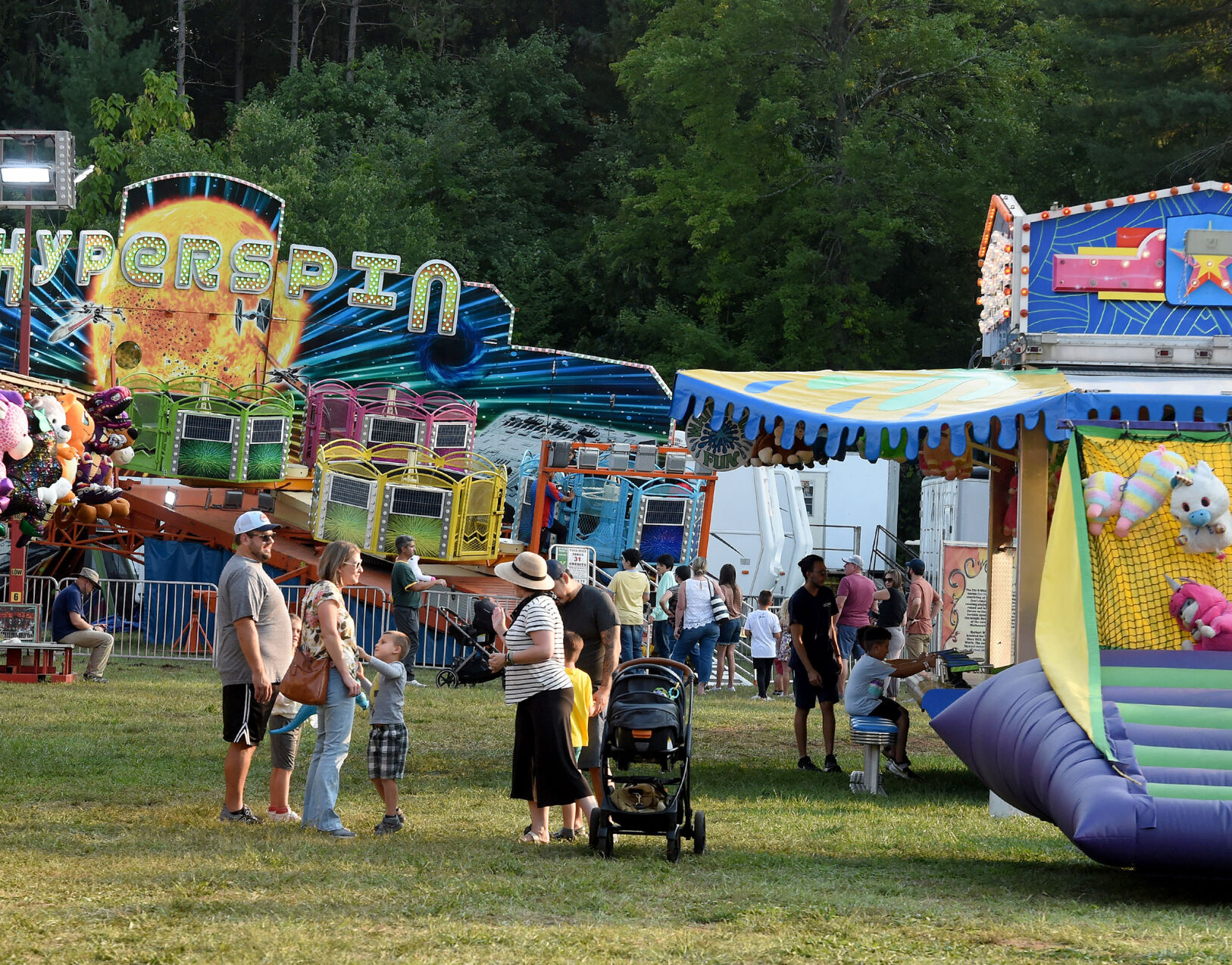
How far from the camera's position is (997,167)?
32.9 meters

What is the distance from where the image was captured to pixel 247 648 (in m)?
8.05

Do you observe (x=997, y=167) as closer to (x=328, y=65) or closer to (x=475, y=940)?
(x=328, y=65)

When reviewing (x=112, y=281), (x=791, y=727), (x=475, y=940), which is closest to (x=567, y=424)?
(x=112, y=281)

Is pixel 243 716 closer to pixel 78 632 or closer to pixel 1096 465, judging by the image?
pixel 1096 465

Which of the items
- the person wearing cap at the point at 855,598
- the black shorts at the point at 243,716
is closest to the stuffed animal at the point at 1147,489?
the black shorts at the point at 243,716

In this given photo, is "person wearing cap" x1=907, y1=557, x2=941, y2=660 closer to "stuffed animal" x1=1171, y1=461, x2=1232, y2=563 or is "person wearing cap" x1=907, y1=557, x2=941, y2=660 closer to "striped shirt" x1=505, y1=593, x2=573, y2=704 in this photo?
"stuffed animal" x1=1171, y1=461, x2=1232, y2=563

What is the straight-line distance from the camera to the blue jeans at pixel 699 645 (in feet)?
55.1

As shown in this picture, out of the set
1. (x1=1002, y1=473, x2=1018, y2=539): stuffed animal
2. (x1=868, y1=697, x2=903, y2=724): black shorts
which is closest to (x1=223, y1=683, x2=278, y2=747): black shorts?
(x1=868, y1=697, x2=903, y2=724): black shorts

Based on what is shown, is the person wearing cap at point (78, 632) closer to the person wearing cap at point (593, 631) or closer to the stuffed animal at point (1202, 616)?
the person wearing cap at point (593, 631)

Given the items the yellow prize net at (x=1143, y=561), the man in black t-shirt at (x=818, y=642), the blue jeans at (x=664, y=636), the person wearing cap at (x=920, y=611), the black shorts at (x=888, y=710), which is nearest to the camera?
the yellow prize net at (x=1143, y=561)

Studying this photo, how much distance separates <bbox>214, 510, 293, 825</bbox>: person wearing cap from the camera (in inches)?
318

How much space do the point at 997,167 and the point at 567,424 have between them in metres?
11.9

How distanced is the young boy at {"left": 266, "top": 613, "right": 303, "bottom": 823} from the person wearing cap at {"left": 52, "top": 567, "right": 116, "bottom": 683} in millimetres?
8208

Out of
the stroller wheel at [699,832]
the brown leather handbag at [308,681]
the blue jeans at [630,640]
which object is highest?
the brown leather handbag at [308,681]
